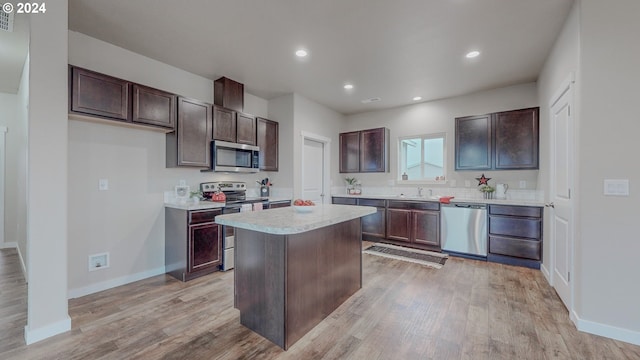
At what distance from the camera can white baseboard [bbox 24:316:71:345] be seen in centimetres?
198

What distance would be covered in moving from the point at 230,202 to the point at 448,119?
4.22m

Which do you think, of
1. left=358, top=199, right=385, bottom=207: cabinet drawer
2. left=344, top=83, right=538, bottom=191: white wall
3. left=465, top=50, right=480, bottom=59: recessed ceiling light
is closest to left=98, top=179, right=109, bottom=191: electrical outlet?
left=358, top=199, right=385, bottom=207: cabinet drawer

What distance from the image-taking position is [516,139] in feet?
13.3

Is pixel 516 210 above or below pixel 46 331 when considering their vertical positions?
above

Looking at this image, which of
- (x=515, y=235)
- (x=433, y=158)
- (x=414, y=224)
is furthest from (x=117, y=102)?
(x=515, y=235)

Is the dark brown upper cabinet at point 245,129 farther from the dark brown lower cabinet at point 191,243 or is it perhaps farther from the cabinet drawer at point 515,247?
the cabinet drawer at point 515,247

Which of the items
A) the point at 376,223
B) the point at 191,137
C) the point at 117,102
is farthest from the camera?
the point at 376,223

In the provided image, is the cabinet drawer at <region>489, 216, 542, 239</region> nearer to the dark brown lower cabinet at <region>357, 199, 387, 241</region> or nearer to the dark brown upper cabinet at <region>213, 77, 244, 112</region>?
the dark brown lower cabinet at <region>357, 199, 387, 241</region>

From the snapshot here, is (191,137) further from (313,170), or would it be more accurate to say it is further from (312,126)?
(313,170)

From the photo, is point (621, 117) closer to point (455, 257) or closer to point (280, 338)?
point (455, 257)

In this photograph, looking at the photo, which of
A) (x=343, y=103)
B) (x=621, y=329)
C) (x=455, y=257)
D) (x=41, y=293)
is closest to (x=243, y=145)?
(x=343, y=103)

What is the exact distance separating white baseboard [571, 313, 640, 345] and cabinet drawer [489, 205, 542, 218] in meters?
1.79

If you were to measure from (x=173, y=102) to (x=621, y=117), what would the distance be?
4435 millimetres

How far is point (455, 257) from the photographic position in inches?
167
